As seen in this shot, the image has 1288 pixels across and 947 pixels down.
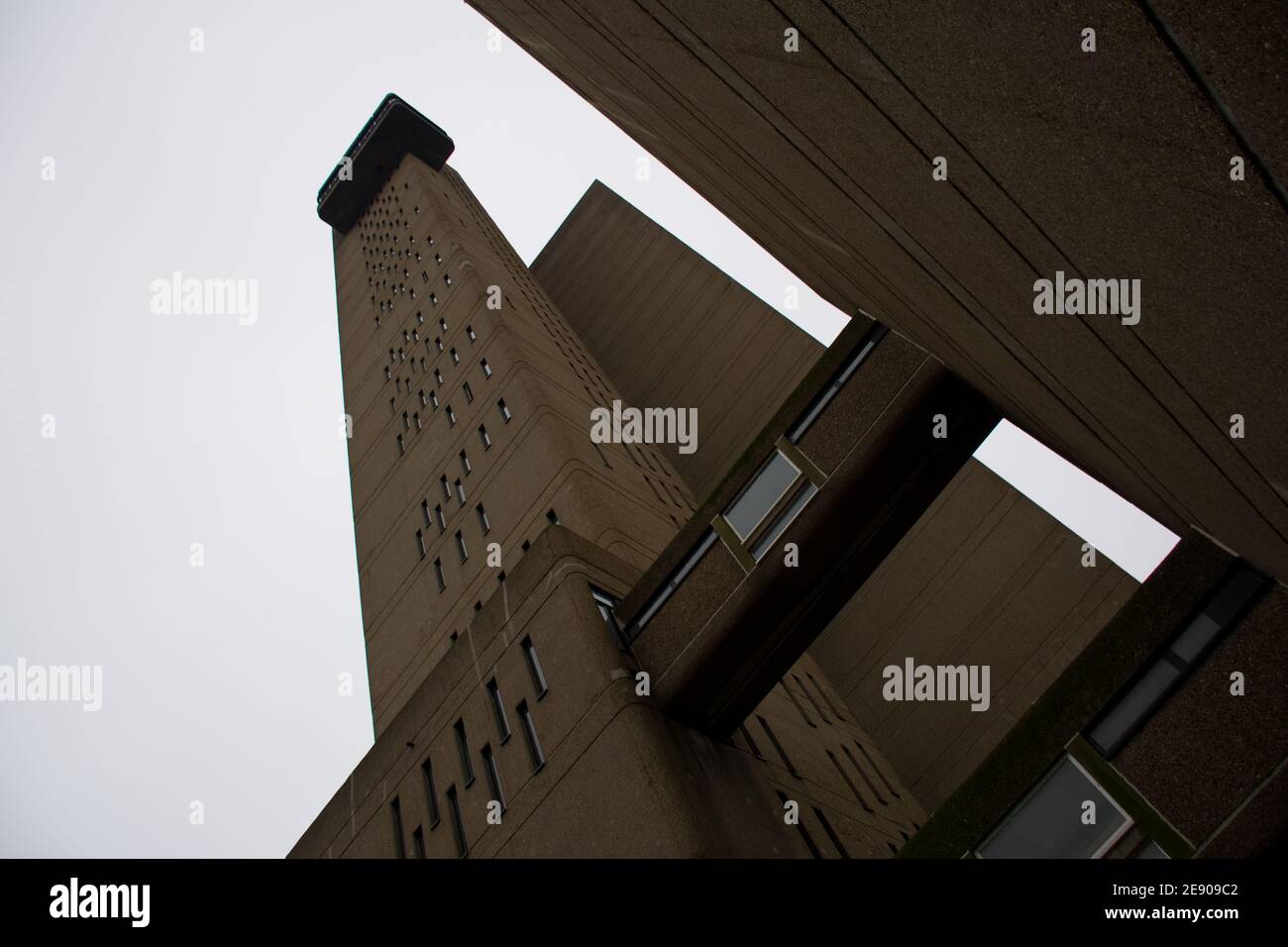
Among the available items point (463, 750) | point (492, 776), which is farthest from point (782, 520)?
point (463, 750)

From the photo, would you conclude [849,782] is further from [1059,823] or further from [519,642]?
[1059,823]

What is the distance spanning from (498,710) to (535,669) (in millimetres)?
820

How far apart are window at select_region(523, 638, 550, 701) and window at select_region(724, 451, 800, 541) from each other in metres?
3.06

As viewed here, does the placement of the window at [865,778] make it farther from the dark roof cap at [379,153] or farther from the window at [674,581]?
the dark roof cap at [379,153]

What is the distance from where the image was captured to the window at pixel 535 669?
1230 centimetres

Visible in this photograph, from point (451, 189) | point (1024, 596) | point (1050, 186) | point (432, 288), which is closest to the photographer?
point (1050, 186)

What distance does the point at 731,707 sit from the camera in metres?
12.5

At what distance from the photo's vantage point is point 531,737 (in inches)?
478

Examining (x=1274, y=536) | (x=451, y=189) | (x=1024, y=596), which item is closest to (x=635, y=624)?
(x=1274, y=536)

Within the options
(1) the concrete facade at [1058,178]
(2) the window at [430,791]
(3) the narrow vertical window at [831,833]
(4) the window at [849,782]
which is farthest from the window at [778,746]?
(1) the concrete facade at [1058,178]

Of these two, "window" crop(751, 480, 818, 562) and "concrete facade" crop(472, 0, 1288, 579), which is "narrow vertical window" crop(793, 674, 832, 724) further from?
"concrete facade" crop(472, 0, 1288, 579)

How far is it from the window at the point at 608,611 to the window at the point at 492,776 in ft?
7.12
